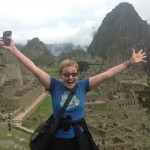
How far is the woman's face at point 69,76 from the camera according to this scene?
4.51 m

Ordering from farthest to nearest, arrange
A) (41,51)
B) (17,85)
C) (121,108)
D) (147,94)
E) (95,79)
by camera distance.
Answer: (41,51)
(147,94)
(121,108)
(17,85)
(95,79)

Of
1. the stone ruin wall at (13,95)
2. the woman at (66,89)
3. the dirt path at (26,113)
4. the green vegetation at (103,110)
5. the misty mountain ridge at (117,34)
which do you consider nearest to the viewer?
the woman at (66,89)

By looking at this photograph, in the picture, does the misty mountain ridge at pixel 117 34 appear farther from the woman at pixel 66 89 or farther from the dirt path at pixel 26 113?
the woman at pixel 66 89

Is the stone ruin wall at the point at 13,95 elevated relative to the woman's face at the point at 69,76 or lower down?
lower down

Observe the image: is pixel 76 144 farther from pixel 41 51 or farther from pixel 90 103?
pixel 41 51

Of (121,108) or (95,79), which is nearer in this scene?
(95,79)

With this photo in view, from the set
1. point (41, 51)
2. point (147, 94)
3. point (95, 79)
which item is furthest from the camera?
point (41, 51)

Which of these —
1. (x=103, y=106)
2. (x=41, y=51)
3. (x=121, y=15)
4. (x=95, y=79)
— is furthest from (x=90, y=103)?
(x=121, y=15)

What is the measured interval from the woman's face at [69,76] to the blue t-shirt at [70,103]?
2.3 inches

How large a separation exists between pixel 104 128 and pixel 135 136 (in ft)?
6.81

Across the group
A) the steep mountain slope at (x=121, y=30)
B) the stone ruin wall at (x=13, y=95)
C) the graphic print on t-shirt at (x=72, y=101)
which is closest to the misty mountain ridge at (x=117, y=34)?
the steep mountain slope at (x=121, y=30)

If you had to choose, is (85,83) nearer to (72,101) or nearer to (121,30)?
(72,101)

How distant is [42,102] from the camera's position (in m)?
31.6

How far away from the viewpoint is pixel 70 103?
173 inches
